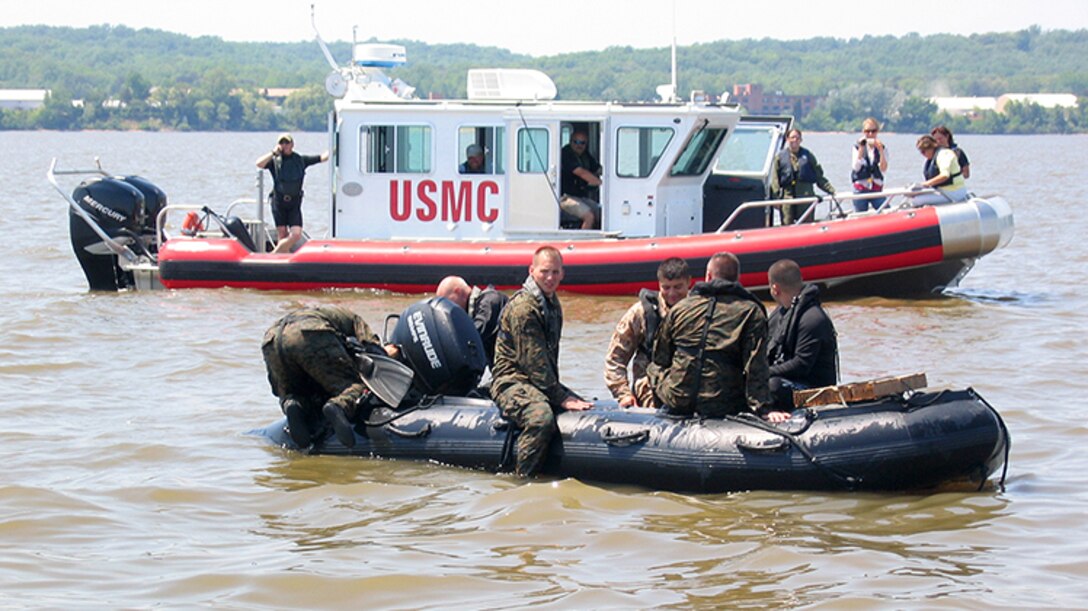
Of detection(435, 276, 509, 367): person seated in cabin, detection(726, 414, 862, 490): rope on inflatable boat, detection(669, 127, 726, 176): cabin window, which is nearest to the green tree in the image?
detection(669, 127, 726, 176): cabin window

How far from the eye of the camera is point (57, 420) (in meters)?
9.16

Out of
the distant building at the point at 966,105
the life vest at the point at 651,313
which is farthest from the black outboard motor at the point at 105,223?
the distant building at the point at 966,105

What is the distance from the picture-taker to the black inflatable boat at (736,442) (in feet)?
22.5

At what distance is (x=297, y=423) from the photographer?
777cm

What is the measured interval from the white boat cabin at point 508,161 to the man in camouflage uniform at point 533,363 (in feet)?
20.3

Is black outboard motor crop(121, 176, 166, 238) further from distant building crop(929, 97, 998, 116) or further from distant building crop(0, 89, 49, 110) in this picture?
distant building crop(0, 89, 49, 110)

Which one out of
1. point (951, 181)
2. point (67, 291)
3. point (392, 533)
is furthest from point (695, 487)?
point (67, 291)

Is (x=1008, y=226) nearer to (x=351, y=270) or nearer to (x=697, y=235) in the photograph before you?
(x=697, y=235)

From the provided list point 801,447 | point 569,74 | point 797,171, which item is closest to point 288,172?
point 797,171

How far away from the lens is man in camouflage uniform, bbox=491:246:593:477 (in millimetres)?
7156

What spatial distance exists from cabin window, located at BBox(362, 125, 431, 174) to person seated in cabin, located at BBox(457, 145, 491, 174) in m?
0.33

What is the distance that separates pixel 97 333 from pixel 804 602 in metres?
8.12

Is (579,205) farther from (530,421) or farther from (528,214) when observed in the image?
(530,421)

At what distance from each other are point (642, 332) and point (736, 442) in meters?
0.74
